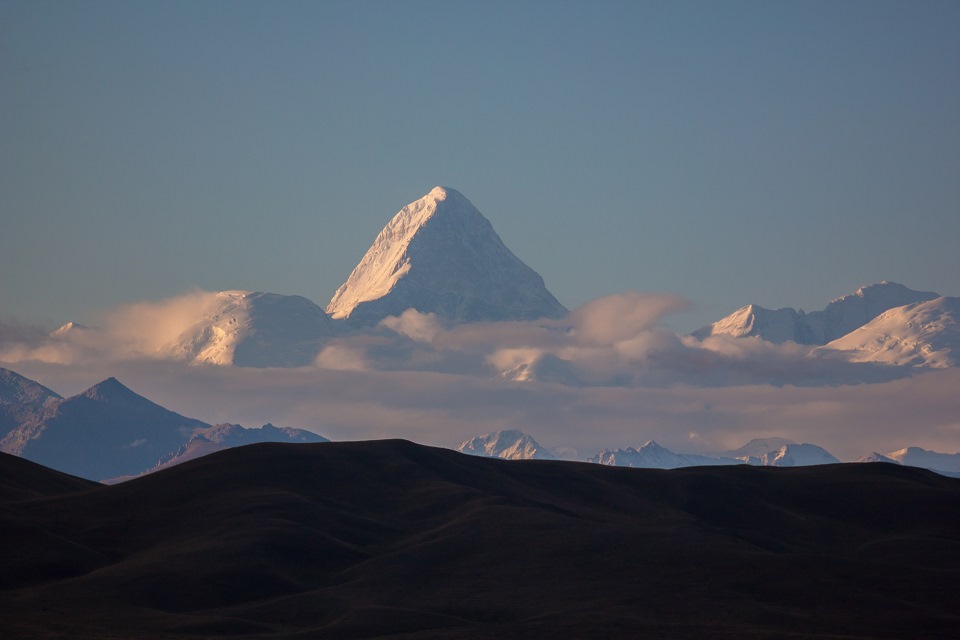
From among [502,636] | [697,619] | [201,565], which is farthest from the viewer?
[201,565]

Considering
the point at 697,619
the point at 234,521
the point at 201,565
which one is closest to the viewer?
the point at 697,619

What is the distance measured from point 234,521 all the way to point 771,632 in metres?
82.1

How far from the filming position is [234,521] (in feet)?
633

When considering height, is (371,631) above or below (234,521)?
below

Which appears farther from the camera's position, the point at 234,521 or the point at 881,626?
the point at 234,521

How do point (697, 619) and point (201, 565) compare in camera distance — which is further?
point (201, 565)

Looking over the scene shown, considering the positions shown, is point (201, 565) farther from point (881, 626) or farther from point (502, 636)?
point (881, 626)

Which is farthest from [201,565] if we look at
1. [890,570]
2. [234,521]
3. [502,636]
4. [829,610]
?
[890,570]

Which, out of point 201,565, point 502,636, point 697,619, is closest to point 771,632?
point 697,619

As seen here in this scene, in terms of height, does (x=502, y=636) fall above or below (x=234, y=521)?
below

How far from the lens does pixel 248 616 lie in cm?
15400

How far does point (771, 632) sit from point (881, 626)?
14.5m

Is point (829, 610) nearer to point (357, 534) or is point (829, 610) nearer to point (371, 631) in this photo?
point (371, 631)

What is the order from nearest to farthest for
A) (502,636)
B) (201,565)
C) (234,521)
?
(502,636)
(201,565)
(234,521)
